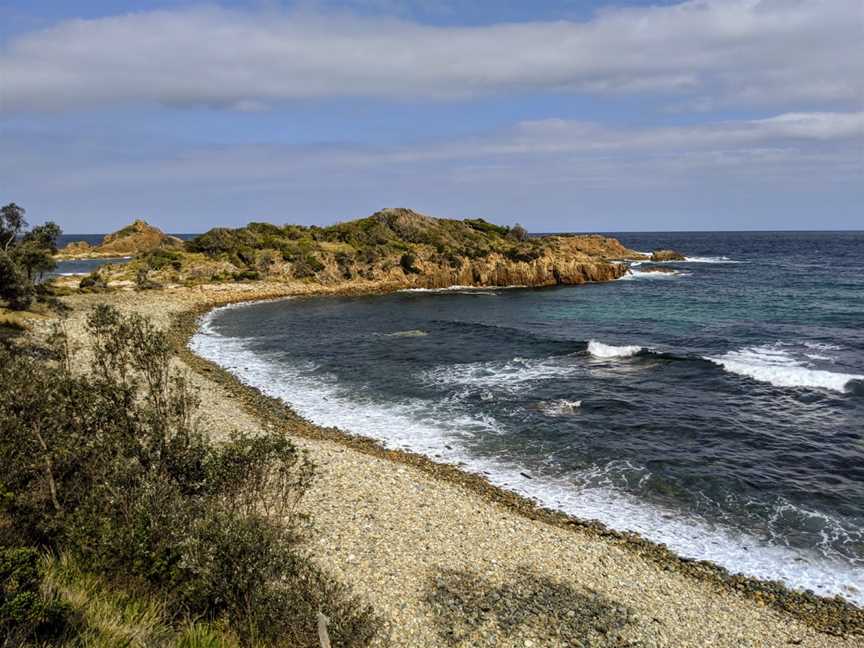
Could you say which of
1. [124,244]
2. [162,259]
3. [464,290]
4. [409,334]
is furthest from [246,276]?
[124,244]

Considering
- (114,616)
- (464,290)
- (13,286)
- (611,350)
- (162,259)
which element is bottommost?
(611,350)

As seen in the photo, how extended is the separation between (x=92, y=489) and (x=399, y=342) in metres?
37.5

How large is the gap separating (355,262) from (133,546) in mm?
83211

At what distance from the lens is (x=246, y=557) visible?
11.0 m

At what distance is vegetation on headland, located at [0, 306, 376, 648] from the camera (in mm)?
9641

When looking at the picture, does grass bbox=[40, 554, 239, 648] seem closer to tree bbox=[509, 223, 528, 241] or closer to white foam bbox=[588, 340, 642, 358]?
white foam bbox=[588, 340, 642, 358]

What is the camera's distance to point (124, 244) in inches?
5901

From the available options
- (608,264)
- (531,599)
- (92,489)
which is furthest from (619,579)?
(608,264)

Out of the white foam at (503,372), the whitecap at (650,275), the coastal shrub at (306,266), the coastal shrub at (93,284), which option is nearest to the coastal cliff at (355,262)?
the coastal shrub at (306,266)

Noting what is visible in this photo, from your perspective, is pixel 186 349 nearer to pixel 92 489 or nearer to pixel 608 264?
pixel 92 489

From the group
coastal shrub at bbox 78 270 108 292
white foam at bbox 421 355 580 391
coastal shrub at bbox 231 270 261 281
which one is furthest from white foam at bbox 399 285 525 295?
white foam at bbox 421 355 580 391

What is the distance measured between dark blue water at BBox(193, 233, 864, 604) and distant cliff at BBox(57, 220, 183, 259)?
10222 cm

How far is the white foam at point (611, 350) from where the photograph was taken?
143 feet

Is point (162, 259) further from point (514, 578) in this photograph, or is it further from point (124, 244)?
point (514, 578)
